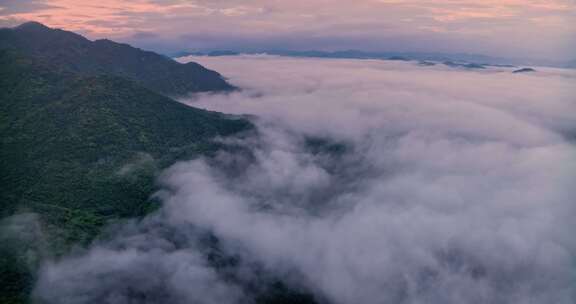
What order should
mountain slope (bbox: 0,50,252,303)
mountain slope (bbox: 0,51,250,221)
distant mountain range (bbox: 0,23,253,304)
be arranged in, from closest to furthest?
distant mountain range (bbox: 0,23,253,304) < mountain slope (bbox: 0,50,252,303) < mountain slope (bbox: 0,51,250,221)

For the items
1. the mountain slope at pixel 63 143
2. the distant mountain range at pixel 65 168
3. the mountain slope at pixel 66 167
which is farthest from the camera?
the mountain slope at pixel 63 143

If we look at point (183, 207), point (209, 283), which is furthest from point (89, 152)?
point (209, 283)

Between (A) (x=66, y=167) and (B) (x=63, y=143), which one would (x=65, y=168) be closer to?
(A) (x=66, y=167)

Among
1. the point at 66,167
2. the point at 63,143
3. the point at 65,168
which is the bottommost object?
the point at 65,168

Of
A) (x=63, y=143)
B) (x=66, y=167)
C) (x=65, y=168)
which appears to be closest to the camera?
(x=65, y=168)

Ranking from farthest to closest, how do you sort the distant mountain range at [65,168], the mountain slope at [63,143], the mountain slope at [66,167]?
1. the mountain slope at [63,143]
2. the mountain slope at [66,167]
3. the distant mountain range at [65,168]

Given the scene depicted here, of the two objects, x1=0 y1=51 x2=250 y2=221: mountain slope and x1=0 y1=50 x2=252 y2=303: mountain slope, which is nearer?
x1=0 y1=50 x2=252 y2=303: mountain slope

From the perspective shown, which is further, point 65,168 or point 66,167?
point 66,167

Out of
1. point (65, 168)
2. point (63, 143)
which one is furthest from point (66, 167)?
point (63, 143)

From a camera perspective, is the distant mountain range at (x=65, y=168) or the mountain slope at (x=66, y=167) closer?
the distant mountain range at (x=65, y=168)

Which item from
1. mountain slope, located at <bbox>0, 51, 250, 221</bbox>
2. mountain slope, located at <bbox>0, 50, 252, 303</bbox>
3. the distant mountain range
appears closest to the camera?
the distant mountain range

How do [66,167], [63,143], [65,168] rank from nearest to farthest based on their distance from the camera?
[65,168] → [66,167] → [63,143]

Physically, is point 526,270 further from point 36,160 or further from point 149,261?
point 36,160
